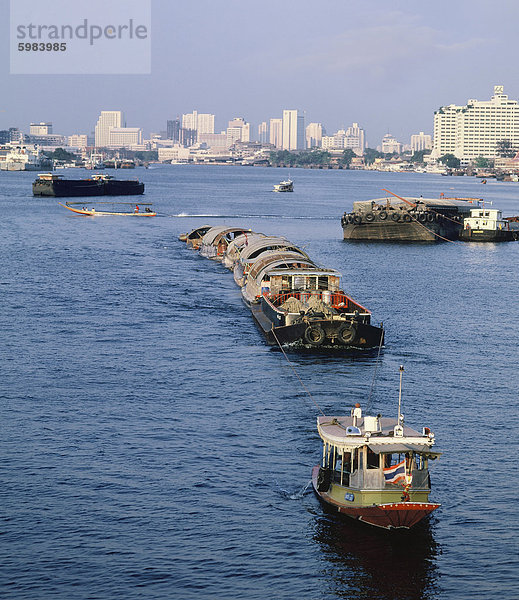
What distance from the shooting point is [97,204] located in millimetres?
152000

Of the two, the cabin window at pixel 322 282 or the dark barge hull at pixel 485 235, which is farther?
the dark barge hull at pixel 485 235

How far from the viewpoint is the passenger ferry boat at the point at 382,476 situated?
78.7ft

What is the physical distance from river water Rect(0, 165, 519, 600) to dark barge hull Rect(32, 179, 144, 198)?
105m

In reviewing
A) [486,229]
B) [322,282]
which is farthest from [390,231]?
[322,282]

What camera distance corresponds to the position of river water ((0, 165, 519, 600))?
2264 centimetres

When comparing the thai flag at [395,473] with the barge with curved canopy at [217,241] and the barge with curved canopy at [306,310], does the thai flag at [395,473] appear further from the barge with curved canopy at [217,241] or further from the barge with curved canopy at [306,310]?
the barge with curved canopy at [217,241]

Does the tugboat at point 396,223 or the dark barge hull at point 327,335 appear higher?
the tugboat at point 396,223

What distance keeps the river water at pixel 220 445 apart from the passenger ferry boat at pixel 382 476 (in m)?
0.59

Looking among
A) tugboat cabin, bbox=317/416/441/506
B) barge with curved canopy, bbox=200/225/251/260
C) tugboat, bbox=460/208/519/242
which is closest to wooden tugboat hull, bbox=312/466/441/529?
tugboat cabin, bbox=317/416/441/506

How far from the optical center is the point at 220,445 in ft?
101

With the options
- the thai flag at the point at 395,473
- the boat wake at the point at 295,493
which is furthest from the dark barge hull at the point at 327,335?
the thai flag at the point at 395,473

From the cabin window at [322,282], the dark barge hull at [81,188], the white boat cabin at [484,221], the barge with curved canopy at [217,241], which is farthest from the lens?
the dark barge hull at [81,188]

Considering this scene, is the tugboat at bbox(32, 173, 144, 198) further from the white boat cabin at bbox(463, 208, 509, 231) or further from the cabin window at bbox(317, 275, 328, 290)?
the cabin window at bbox(317, 275, 328, 290)

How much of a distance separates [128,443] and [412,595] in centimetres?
1230
